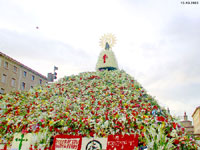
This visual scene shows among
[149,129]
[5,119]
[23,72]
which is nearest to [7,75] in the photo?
[23,72]

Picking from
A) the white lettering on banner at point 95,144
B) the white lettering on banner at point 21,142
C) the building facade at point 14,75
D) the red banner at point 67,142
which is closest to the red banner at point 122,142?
the white lettering on banner at point 95,144

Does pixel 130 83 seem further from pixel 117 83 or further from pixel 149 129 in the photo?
pixel 149 129

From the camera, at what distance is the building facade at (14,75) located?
106 feet

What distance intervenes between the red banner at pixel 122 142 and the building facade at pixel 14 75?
91.4 feet

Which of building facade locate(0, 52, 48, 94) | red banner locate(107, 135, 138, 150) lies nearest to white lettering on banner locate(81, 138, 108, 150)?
red banner locate(107, 135, 138, 150)

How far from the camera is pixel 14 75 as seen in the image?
35.0 metres

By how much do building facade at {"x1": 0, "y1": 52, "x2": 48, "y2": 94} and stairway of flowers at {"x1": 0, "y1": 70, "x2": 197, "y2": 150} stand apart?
2008 cm

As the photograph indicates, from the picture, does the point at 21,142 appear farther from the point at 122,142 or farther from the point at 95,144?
the point at 122,142

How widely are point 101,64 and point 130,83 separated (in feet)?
18.3

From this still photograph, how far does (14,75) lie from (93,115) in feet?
96.6

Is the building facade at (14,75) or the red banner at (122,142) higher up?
the building facade at (14,75)

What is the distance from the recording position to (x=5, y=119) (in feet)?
34.4

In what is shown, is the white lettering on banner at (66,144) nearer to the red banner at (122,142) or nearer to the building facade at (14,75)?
the red banner at (122,142)

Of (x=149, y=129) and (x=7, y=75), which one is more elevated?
(x=7, y=75)
